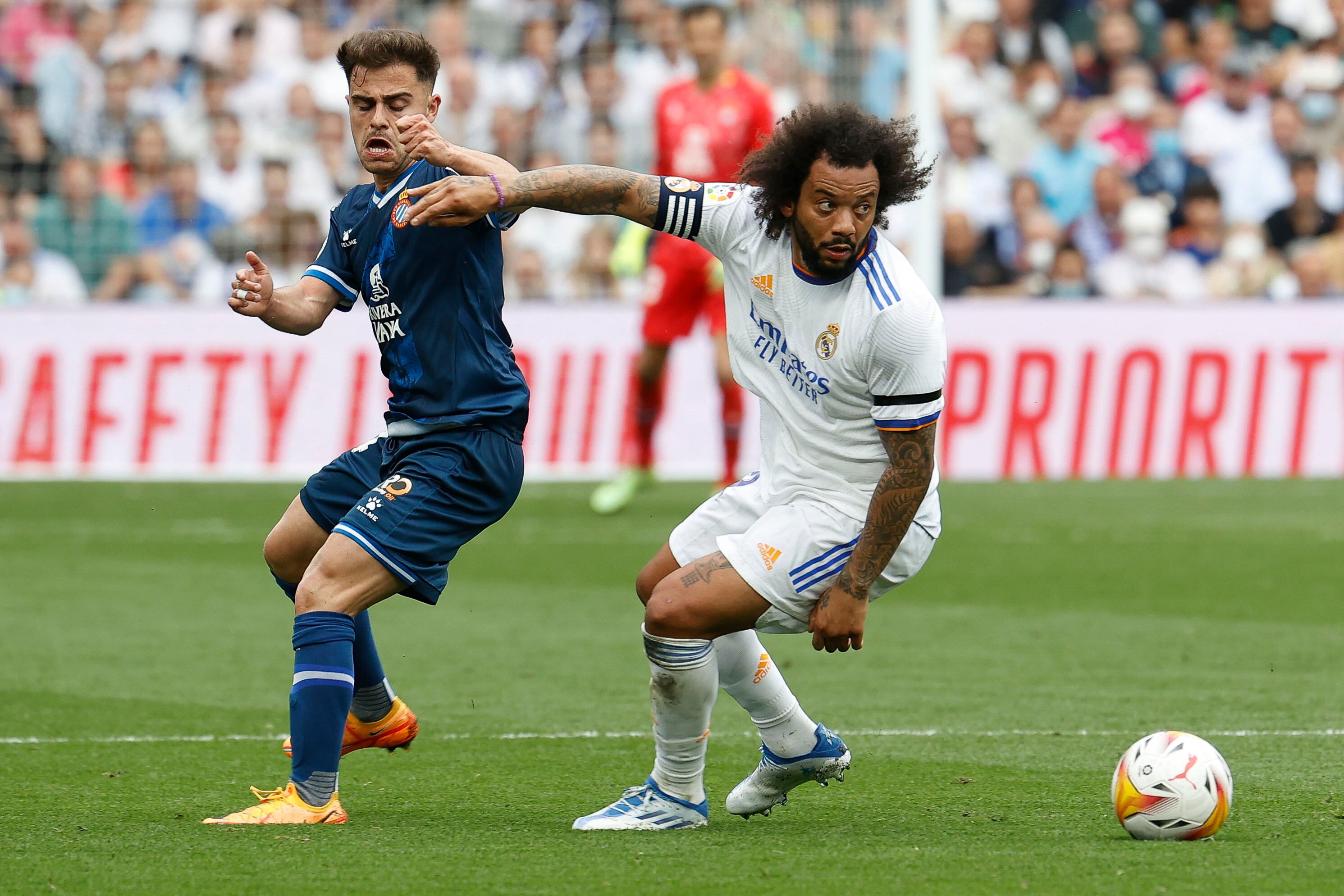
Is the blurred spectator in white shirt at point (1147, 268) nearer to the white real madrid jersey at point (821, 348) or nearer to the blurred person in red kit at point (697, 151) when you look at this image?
the blurred person in red kit at point (697, 151)

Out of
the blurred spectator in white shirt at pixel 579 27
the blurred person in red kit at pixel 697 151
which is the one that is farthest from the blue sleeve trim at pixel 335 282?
the blurred spectator in white shirt at pixel 579 27

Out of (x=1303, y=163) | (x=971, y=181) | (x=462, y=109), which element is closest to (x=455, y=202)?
(x=462, y=109)

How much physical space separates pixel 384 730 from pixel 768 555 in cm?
139

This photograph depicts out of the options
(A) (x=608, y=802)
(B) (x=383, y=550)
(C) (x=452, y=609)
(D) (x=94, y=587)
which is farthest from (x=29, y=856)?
(D) (x=94, y=587)

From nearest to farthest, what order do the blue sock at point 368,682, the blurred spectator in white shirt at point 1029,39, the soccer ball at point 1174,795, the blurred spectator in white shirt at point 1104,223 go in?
1. the soccer ball at point 1174,795
2. the blue sock at point 368,682
3. the blurred spectator in white shirt at point 1104,223
4. the blurred spectator in white shirt at point 1029,39

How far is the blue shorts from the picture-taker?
4.95 metres

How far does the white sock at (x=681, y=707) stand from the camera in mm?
4852

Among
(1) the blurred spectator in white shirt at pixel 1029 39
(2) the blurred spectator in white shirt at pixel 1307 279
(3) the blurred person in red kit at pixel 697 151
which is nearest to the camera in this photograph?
(3) the blurred person in red kit at pixel 697 151

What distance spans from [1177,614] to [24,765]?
5126 millimetres

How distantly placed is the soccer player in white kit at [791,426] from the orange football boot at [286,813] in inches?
24.5

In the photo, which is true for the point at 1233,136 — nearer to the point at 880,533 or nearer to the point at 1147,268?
the point at 1147,268

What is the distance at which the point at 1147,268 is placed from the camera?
16.6 m

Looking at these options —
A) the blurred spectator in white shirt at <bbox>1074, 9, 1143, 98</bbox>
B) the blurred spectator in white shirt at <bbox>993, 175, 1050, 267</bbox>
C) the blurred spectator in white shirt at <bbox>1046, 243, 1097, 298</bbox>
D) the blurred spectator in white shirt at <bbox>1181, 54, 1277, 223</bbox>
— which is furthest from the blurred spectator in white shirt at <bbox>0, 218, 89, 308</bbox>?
the blurred spectator in white shirt at <bbox>1181, 54, 1277, 223</bbox>

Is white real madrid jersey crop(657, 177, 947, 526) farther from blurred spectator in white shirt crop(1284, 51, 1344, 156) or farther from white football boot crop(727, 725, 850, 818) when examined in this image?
blurred spectator in white shirt crop(1284, 51, 1344, 156)
